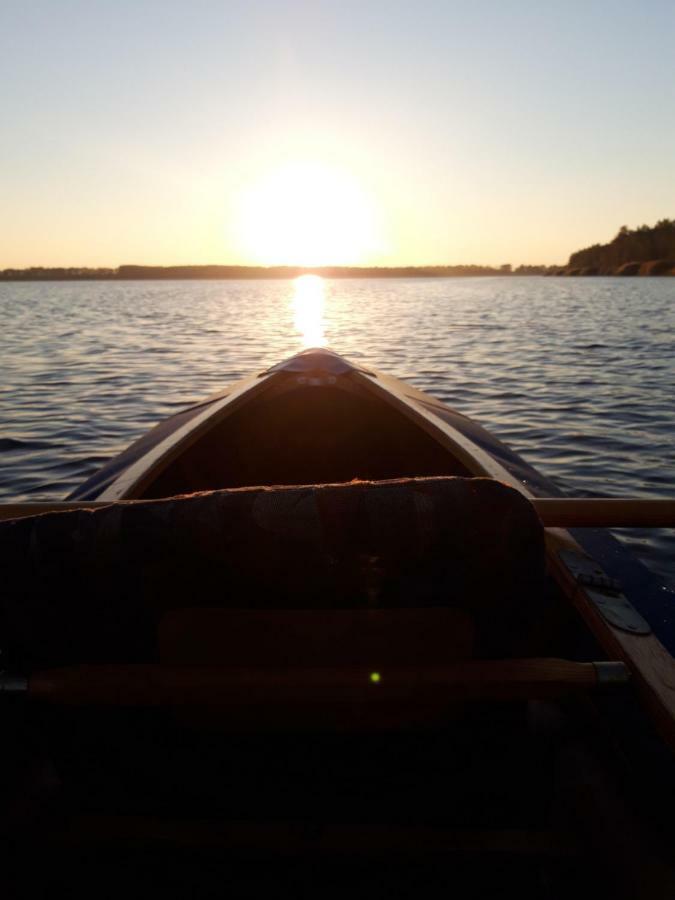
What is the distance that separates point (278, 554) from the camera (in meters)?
1.24

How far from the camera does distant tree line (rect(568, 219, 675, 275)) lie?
3999 inches

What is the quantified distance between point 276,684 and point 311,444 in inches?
155

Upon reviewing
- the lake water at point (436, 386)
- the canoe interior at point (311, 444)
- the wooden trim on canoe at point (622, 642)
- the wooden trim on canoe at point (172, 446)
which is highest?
the wooden trim on canoe at point (622, 642)

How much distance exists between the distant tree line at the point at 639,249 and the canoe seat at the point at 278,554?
353 feet

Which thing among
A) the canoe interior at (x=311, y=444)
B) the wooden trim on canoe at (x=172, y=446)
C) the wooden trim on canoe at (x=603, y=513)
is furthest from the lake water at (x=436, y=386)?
the wooden trim on canoe at (x=172, y=446)

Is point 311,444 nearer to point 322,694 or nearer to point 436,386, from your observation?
point 322,694

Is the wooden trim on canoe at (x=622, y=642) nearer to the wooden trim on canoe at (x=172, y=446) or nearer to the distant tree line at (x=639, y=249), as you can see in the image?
the wooden trim on canoe at (x=172, y=446)

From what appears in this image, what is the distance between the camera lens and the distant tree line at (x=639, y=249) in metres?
102

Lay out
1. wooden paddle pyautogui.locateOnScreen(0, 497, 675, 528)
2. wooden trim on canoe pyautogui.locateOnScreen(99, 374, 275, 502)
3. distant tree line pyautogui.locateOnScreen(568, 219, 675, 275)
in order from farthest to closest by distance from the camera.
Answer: distant tree line pyautogui.locateOnScreen(568, 219, 675, 275) < wooden trim on canoe pyautogui.locateOnScreen(99, 374, 275, 502) < wooden paddle pyautogui.locateOnScreen(0, 497, 675, 528)

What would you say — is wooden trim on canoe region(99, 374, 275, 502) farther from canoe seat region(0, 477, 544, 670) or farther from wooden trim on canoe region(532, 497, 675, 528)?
wooden trim on canoe region(532, 497, 675, 528)

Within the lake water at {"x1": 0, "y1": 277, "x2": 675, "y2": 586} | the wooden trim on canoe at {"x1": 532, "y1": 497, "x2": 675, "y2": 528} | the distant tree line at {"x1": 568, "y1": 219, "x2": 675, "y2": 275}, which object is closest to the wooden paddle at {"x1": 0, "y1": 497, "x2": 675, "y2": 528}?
the wooden trim on canoe at {"x1": 532, "y1": 497, "x2": 675, "y2": 528}

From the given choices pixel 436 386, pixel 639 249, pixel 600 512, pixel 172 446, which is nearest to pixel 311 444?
pixel 172 446

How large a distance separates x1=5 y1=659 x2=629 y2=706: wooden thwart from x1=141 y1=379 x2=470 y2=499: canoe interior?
9.99 ft

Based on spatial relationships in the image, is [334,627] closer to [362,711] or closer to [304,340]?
[362,711]
